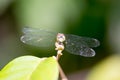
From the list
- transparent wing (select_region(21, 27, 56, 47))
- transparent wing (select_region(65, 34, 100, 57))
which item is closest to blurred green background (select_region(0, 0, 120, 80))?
transparent wing (select_region(65, 34, 100, 57))

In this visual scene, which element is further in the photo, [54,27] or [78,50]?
[54,27]

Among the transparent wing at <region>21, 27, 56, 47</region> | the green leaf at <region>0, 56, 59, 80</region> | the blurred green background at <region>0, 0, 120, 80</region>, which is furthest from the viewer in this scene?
the blurred green background at <region>0, 0, 120, 80</region>

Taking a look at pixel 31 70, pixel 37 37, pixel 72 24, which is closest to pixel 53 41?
pixel 37 37

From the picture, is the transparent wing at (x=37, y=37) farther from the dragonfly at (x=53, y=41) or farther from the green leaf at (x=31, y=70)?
the green leaf at (x=31, y=70)

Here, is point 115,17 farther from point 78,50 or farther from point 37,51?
point 78,50

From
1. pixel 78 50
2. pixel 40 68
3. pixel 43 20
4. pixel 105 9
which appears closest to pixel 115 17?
pixel 105 9

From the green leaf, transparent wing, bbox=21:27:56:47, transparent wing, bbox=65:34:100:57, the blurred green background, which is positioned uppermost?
the green leaf

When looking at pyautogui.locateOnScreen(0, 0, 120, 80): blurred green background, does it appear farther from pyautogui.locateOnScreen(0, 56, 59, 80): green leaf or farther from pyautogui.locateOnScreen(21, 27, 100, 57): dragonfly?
pyautogui.locateOnScreen(0, 56, 59, 80): green leaf

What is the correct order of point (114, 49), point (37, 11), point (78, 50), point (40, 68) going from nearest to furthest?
1. point (40, 68)
2. point (78, 50)
3. point (37, 11)
4. point (114, 49)
